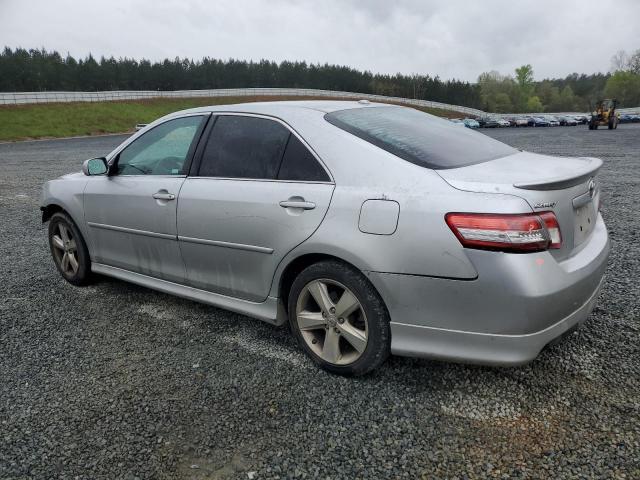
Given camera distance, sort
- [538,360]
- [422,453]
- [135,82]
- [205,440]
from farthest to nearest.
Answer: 1. [135,82]
2. [538,360]
3. [205,440]
4. [422,453]

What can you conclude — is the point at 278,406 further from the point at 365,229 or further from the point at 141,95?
the point at 141,95

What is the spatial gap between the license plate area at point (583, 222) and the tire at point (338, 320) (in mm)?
1063

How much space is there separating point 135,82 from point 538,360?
283 feet

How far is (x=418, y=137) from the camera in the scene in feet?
9.81

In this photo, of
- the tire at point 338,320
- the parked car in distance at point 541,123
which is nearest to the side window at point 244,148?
the tire at point 338,320

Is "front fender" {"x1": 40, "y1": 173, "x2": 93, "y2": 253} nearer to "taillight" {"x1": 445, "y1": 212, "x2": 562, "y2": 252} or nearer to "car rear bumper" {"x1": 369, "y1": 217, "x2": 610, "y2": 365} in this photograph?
"car rear bumper" {"x1": 369, "y1": 217, "x2": 610, "y2": 365}

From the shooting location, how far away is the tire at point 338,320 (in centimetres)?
263

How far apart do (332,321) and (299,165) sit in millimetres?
933

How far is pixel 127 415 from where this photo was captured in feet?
8.54

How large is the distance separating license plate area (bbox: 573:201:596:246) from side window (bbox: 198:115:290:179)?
1692mm

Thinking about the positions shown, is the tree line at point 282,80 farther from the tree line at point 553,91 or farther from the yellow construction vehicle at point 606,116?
the yellow construction vehicle at point 606,116

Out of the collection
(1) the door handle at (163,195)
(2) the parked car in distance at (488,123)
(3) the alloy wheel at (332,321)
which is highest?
(1) the door handle at (163,195)

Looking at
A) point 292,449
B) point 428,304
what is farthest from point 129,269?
point 428,304

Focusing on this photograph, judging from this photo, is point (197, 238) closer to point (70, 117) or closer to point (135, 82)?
point (70, 117)
